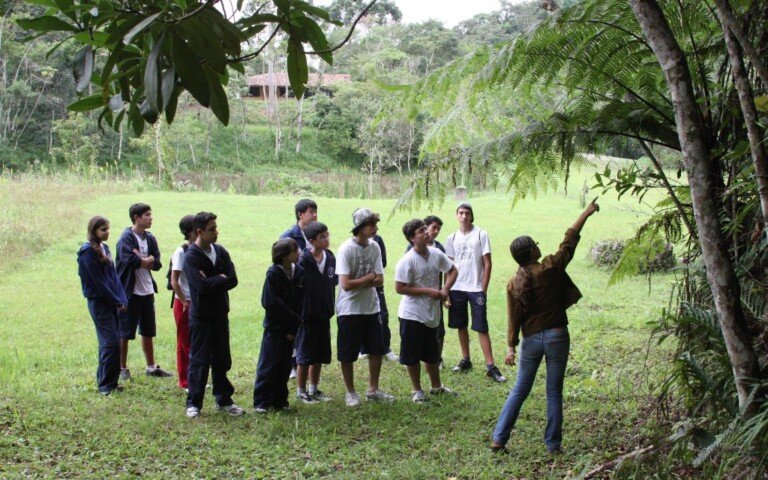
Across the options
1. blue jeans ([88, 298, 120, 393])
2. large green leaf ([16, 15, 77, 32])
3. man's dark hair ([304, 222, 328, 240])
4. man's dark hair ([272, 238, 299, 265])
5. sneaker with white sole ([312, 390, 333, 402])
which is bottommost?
sneaker with white sole ([312, 390, 333, 402])

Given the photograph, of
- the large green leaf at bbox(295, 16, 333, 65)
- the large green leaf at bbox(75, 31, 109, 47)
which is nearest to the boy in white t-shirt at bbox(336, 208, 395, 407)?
the large green leaf at bbox(295, 16, 333, 65)

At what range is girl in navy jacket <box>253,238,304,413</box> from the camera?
20.3 feet

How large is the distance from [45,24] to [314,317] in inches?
184

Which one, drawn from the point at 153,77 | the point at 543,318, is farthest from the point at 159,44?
the point at 543,318

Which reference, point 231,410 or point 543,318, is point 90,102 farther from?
point 231,410

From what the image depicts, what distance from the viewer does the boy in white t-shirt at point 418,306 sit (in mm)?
6395

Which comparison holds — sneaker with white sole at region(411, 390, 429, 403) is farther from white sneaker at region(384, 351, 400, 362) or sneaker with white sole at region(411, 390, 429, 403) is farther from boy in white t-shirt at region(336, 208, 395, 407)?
white sneaker at region(384, 351, 400, 362)

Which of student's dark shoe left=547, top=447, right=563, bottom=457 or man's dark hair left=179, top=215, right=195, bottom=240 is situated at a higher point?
man's dark hair left=179, top=215, right=195, bottom=240

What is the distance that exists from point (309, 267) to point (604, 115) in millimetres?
2894

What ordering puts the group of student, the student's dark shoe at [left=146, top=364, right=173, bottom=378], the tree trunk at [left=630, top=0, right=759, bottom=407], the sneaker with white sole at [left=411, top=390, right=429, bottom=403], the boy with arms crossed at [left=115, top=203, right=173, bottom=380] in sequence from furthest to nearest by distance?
the student's dark shoe at [left=146, top=364, right=173, bottom=378] < the boy with arms crossed at [left=115, top=203, right=173, bottom=380] < the sneaker with white sole at [left=411, top=390, right=429, bottom=403] < the group of student < the tree trunk at [left=630, top=0, right=759, bottom=407]

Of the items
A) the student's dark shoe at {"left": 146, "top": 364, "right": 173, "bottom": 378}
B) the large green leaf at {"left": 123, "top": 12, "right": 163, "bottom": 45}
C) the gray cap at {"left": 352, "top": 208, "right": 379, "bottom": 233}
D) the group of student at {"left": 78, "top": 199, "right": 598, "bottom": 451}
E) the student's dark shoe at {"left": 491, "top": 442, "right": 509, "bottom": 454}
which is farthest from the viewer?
the student's dark shoe at {"left": 146, "top": 364, "right": 173, "bottom": 378}

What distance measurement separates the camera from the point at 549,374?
5.08 m

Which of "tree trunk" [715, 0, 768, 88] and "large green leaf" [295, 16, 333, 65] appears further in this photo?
"tree trunk" [715, 0, 768, 88]

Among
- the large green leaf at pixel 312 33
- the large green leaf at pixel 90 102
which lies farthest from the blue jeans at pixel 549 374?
the large green leaf at pixel 90 102
